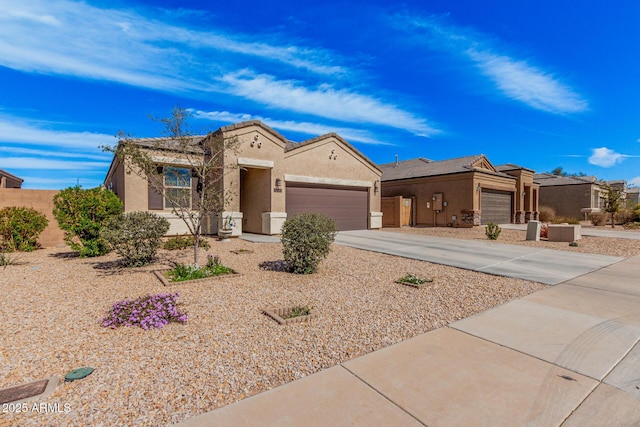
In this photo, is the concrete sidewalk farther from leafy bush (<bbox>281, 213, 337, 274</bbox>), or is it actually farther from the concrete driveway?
leafy bush (<bbox>281, 213, 337, 274</bbox>)

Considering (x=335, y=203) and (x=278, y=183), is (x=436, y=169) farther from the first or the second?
(x=278, y=183)

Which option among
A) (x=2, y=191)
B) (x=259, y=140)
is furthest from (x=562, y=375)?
(x=2, y=191)

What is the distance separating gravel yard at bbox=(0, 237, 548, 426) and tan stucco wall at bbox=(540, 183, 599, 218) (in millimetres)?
33927

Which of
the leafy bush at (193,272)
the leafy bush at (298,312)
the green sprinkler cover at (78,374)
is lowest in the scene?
the green sprinkler cover at (78,374)

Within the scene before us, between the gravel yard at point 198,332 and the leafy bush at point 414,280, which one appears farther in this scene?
the leafy bush at point 414,280

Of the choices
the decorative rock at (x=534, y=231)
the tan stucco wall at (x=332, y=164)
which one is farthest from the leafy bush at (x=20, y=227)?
the decorative rock at (x=534, y=231)

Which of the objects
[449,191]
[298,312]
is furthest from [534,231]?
[298,312]

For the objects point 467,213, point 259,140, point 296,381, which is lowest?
point 296,381

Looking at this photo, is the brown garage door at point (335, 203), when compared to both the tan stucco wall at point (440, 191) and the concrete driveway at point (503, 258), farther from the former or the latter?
the tan stucco wall at point (440, 191)

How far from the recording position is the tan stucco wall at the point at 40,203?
435 inches

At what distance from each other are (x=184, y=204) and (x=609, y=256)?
44.4 feet

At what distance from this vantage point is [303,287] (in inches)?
253

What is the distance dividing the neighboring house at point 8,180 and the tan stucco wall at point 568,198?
48.3 m

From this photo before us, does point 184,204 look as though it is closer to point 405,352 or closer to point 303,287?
point 303,287
